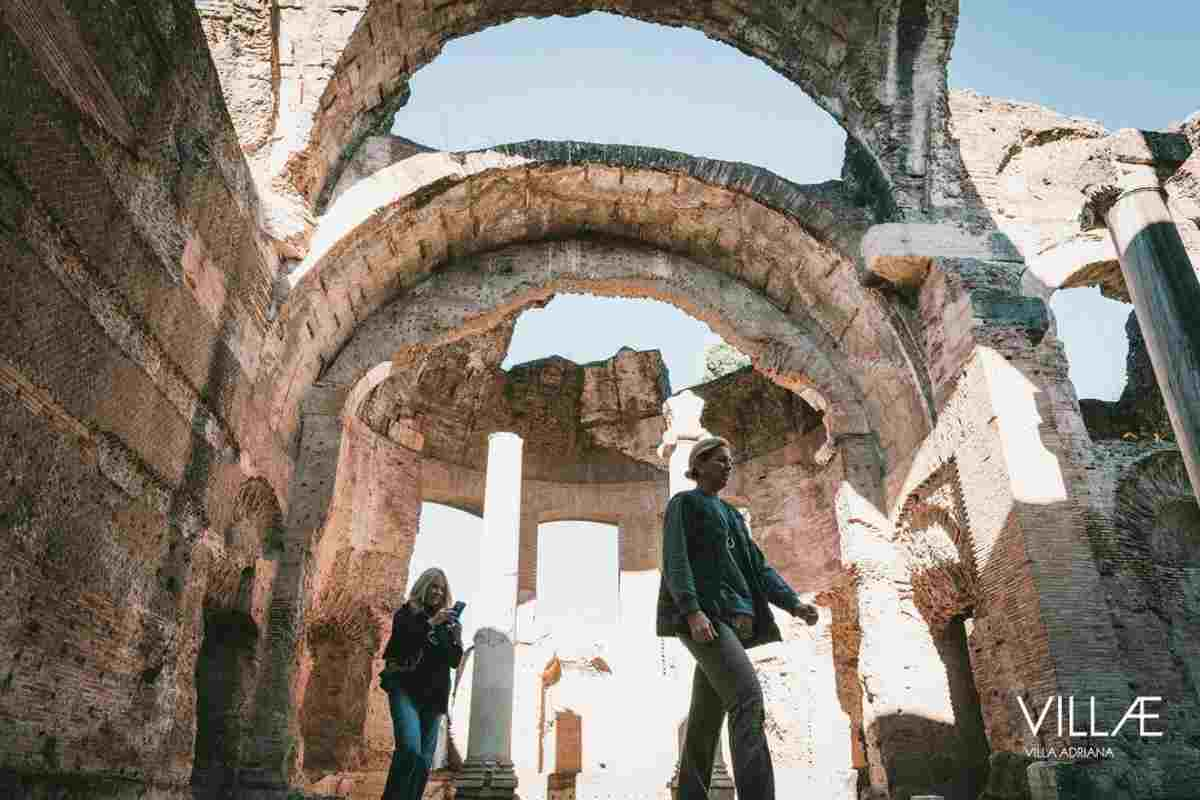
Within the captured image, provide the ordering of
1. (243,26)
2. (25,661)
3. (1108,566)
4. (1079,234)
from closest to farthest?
1. (25,661)
2. (1108,566)
3. (243,26)
4. (1079,234)

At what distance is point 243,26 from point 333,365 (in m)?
2.91

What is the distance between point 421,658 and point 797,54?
6.93m

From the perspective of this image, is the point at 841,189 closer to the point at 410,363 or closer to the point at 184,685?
the point at 410,363

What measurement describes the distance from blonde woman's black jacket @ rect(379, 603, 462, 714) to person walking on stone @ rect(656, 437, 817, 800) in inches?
59.7

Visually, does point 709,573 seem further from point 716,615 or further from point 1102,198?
point 1102,198

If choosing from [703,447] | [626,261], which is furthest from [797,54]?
[703,447]

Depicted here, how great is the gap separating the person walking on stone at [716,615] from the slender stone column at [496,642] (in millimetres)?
4675

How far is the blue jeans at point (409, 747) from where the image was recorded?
4.27m

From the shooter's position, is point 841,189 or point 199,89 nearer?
point 199,89

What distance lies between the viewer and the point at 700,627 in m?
3.31

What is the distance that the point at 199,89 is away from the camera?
5.30 metres

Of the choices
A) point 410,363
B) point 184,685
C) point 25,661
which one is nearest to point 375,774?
point 410,363

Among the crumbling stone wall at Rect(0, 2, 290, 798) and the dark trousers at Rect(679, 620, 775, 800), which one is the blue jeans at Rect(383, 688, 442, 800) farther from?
the dark trousers at Rect(679, 620, 775, 800)

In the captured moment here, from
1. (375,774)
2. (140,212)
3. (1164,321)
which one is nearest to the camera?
(140,212)
